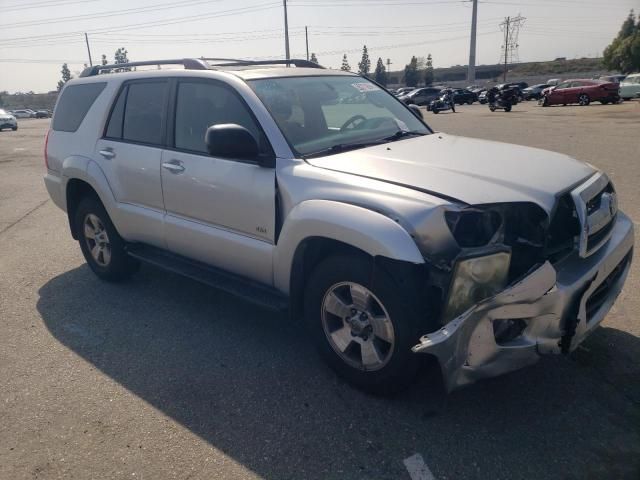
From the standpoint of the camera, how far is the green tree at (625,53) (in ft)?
181

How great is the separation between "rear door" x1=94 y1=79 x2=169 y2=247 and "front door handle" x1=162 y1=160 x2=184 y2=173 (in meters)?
0.13

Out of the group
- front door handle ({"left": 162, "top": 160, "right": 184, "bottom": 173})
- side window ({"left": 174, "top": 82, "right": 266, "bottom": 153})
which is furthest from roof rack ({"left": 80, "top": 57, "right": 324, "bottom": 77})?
front door handle ({"left": 162, "top": 160, "right": 184, "bottom": 173})

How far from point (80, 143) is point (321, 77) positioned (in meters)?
2.44

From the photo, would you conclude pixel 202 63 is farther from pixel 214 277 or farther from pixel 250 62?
pixel 214 277

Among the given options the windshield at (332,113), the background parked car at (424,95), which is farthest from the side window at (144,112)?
the background parked car at (424,95)

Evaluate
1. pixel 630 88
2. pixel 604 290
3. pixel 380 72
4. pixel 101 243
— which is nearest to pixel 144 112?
pixel 101 243

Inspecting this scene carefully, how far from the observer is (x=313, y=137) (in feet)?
11.6

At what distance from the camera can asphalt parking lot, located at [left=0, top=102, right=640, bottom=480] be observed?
2.58m

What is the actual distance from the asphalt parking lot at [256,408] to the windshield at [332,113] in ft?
4.83

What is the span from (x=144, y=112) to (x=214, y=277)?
1604 mm

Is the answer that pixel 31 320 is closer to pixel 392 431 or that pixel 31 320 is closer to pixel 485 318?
pixel 392 431

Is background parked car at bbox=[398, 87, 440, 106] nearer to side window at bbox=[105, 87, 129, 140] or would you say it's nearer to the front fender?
side window at bbox=[105, 87, 129, 140]

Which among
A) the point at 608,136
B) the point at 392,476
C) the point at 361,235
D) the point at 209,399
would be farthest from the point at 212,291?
the point at 608,136

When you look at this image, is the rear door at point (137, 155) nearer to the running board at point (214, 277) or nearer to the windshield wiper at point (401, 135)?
the running board at point (214, 277)
